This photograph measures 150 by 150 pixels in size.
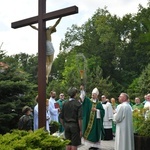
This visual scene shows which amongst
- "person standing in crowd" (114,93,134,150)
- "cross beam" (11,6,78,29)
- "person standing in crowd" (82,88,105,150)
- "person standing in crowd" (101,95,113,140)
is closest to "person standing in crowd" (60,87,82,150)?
"person standing in crowd" (114,93,134,150)

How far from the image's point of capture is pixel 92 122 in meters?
10.3

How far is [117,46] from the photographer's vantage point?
4766 centimetres

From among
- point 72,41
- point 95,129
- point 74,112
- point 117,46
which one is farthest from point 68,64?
point 74,112

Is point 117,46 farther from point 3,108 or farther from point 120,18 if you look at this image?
point 3,108

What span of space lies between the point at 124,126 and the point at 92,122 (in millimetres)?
2260

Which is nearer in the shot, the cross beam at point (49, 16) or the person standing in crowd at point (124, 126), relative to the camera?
the cross beam at point (49, 16)

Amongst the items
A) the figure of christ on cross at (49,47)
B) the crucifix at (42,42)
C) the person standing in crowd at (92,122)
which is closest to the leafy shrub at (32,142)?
the crucifix at (42,42)

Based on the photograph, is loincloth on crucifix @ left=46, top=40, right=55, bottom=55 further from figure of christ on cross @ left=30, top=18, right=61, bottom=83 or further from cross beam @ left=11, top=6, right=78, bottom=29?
cross beam @ left=11, top=6, right=78, bottom=29

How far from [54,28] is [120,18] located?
45536 mm

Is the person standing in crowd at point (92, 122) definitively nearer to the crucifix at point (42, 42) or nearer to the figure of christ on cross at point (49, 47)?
the figure of christ on cross at point (49, 47)

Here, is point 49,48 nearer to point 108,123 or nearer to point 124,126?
point 124,126

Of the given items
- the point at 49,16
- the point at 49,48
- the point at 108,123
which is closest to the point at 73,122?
the point at 49,48

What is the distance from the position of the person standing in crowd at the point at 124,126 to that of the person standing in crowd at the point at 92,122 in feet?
6.56

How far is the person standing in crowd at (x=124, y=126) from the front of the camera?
809 centimetres
